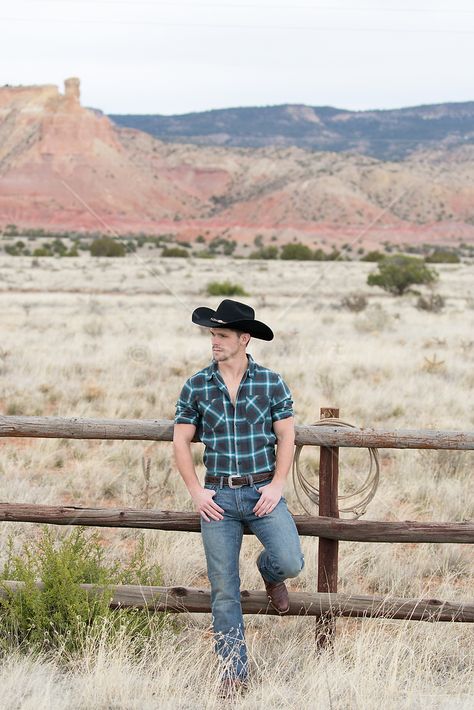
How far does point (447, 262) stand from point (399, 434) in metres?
56.3

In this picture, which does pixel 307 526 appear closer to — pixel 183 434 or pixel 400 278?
pixel 183 434

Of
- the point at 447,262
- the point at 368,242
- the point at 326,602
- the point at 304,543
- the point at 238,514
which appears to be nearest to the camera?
A: the point at 238,514

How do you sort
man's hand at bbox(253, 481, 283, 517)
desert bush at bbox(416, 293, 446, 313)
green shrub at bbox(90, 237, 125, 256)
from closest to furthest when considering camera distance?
man's hand at bbox(253, 481, 283, 517) → desert bush at bbox(416, 293, 446, 313) → green shrub at bbox(90, 237, 125, 256)

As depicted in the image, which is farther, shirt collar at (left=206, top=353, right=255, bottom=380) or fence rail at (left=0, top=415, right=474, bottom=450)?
fence rail at (left=0, top=415, right=474, bottom=450)

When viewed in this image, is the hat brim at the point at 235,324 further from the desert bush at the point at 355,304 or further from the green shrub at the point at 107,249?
the green shrub at the point at 107,249

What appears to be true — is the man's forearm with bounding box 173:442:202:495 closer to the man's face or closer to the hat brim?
the man's face

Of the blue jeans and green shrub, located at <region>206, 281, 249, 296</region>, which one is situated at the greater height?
the blue jeans

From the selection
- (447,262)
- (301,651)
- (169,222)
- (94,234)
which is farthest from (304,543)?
(94,234)

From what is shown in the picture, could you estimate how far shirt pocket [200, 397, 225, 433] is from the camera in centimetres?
420

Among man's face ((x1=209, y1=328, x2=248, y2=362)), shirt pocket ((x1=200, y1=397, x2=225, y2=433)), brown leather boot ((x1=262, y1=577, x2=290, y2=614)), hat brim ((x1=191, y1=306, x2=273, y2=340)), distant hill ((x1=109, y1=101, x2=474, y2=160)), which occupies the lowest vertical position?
brown leather boot ((x1=262, y1=577, x2=290, y2=614))

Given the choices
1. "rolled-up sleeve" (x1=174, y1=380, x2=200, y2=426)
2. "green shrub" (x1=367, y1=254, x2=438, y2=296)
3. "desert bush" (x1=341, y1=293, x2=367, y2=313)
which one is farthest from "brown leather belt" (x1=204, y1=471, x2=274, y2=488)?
"green shrub" (x1=367, y1=254, x2=438, y2=296)

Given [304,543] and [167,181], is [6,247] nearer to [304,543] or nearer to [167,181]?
[167,181]

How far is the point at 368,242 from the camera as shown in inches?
3797

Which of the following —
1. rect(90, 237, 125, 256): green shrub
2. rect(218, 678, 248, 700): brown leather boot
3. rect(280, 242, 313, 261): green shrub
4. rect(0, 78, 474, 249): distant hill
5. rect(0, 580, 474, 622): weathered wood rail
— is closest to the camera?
rect(218, 678, 248, 700): brown leather boot
